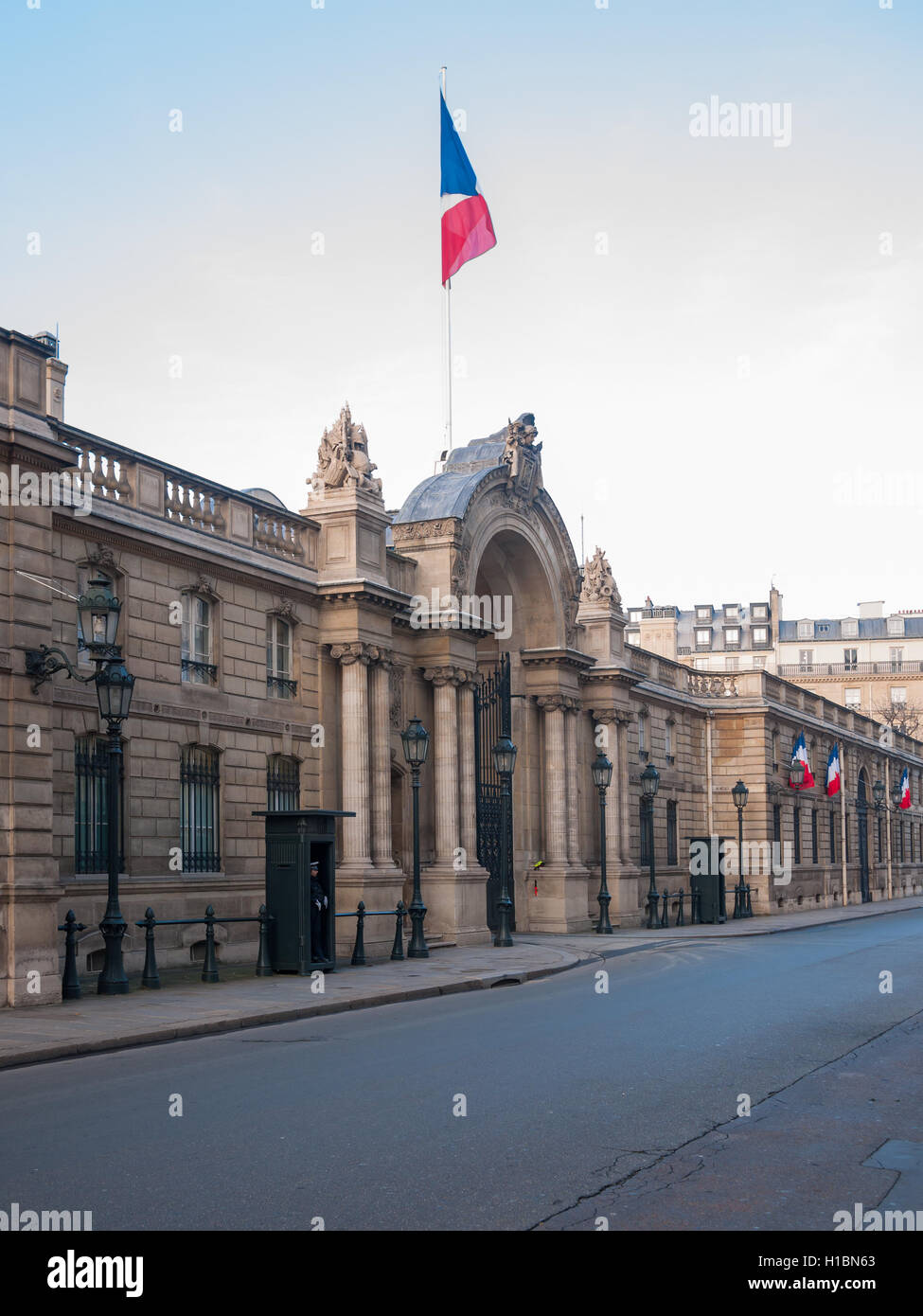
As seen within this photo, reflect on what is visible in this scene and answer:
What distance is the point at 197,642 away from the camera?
23406 mm

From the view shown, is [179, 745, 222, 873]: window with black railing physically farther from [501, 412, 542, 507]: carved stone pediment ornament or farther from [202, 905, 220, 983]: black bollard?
[501, 412, 542, 507]: carved stone pediment ornament

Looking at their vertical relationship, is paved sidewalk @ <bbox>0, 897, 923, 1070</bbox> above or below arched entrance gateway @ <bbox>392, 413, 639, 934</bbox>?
below

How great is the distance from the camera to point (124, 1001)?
16812mm

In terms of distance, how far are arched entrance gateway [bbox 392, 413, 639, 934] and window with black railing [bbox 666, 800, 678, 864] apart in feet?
23.9

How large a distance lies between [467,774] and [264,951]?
9944 mm

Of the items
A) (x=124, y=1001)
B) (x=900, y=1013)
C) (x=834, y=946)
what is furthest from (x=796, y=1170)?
(x=834, y=946)

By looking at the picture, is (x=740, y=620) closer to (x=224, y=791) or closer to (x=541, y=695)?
(x=541, y=695)

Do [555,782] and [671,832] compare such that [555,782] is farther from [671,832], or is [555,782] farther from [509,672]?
[671,832]

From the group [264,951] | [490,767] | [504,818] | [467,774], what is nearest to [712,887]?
[490,767]

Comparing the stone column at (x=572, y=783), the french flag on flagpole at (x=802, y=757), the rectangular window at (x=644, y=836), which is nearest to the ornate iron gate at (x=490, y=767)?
the stone column at (x=572, y=783)

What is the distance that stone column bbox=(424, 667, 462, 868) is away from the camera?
97.2ft

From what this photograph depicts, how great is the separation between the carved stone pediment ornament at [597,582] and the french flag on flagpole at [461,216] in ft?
33.8

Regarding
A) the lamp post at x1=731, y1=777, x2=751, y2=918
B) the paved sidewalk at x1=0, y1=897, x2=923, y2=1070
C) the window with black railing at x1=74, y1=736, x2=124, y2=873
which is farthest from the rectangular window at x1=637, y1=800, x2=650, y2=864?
the window with black railing at x1=74, y1=736, x2=124, y2=873

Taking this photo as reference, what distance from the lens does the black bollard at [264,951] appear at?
21.0 m
